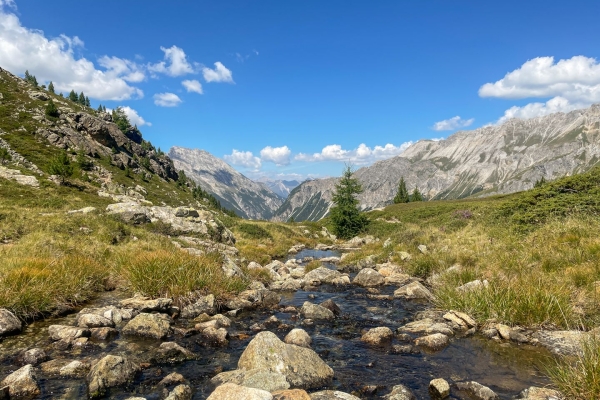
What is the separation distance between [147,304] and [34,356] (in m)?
3.76

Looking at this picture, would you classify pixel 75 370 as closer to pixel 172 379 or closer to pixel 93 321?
pixel 172 379

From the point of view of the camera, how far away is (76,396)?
646 centimetres

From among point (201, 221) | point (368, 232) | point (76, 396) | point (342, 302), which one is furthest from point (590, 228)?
point (368, 232)

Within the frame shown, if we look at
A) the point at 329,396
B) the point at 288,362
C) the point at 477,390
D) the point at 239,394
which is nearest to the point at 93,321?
the point at 288,362

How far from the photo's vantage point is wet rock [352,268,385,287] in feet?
61.5

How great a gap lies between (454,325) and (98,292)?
13.4 metres

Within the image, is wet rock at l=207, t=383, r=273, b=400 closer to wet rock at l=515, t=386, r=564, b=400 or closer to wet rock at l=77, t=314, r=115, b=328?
wet rock at l=515, t=386, r=564, b=400

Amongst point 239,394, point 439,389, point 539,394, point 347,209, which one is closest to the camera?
point 239,394

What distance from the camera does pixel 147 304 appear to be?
11.4 metres

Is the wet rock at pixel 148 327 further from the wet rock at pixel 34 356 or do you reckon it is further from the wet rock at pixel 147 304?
the wet rock at pixel 34 356

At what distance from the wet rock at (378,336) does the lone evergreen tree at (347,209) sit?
4153 centimetres

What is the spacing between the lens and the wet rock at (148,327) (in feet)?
31.5

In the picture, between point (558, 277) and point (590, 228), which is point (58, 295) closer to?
point (558, 277)

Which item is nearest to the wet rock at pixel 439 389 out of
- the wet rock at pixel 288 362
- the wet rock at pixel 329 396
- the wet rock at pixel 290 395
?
the wet rock at pixel 329 396
